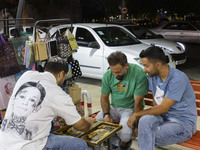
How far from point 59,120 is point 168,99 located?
1695mm

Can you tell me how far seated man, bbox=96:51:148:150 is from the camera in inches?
133

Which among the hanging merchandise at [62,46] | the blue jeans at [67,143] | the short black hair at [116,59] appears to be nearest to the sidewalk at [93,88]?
the hanging merchandise at [62,46]

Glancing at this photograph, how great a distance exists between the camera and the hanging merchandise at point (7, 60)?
3672 millimetres

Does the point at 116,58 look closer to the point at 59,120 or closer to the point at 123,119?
the point at 123,119

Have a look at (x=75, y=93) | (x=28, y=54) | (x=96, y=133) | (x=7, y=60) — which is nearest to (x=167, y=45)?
(x=75, y=93)

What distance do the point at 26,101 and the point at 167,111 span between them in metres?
1.60

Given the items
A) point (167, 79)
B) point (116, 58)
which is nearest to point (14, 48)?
point (116, 58)

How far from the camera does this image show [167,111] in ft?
10.1

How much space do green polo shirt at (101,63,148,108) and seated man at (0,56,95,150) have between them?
111cm

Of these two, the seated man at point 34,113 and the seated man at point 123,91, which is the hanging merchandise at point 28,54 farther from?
the seated man at point 34,113

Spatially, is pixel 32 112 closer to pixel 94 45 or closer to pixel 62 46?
pixel 62 46

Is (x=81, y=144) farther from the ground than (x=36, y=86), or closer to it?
closer to it

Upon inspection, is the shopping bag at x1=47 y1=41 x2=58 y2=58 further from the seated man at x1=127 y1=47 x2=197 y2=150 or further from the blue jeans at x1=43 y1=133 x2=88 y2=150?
the blue jeans at x1=43 y1=133 x2=88 y2=150

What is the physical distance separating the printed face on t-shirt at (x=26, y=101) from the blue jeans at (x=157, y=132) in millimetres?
1210
